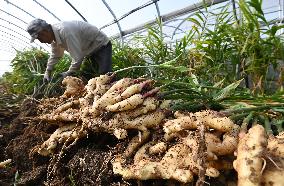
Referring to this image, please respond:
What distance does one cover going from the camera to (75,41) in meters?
3.73

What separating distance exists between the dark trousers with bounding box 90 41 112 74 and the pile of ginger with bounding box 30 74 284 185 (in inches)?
65.6

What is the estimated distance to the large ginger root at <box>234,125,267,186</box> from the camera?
1.02m

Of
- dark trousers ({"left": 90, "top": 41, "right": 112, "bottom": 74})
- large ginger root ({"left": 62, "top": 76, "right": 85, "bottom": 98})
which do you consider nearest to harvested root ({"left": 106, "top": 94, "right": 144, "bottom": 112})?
large ginger root ({"left": 62, "top": 76, "right": 85, "bottom": 98})

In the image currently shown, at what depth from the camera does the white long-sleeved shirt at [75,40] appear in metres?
3.67

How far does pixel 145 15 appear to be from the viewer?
7402 millimetres

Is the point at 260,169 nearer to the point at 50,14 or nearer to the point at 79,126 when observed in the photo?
the point at 79,126

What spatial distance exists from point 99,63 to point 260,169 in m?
2.91

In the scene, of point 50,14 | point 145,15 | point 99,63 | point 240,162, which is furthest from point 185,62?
point 50,14

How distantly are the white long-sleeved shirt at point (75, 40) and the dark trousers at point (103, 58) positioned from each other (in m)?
0.06

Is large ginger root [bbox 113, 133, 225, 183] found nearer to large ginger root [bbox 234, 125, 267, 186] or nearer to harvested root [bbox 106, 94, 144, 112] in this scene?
large ginger root [bbox 234, 125, 267, 186]

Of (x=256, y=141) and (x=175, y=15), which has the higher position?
(x=256, y=141)

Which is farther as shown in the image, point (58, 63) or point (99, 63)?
point (58, 63)

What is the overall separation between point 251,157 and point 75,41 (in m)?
2.97

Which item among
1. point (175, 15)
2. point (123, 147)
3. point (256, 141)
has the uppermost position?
point (256, 141)
